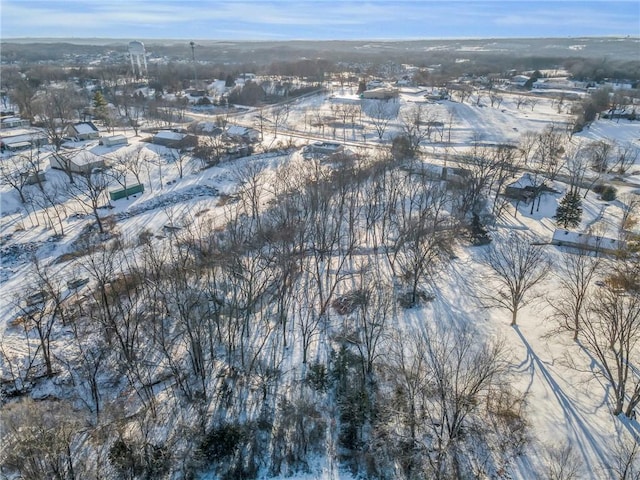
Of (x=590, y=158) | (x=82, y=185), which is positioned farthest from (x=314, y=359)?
(x=590, y=158)

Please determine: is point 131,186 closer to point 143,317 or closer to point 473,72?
point 143,317

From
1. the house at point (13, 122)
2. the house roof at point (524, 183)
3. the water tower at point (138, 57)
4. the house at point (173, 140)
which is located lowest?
the house roof at point (524, 183)

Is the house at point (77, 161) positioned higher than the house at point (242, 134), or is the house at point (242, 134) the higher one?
the house at point (242, 134)

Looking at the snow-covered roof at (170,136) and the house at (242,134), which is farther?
the house at (242,134)

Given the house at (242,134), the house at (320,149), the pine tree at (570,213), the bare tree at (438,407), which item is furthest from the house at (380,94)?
the bare tree at (438,407)

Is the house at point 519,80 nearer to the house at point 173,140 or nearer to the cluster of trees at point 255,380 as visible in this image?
the house at point 173,140

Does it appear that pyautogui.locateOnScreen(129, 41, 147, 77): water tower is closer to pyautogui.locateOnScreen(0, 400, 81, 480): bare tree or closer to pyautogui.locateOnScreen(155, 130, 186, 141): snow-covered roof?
pyautogui.locateOnScreen(155, 130, 186, 141): snow-covered roof

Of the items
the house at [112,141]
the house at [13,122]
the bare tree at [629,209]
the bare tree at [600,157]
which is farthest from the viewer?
the house at [13,122]
